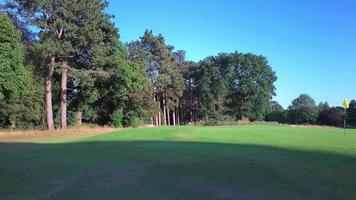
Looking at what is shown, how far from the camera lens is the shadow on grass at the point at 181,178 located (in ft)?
29.2

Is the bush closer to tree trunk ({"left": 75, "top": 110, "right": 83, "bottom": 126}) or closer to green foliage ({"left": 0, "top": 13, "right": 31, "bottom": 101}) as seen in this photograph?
tree trunk ({"left": 75, "top": 110, "right": 83, "bottom": 126})

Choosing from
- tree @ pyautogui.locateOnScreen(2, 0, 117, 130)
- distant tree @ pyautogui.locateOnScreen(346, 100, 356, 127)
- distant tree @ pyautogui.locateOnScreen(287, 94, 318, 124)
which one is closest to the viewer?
tree @ pyautogui.locateOnScreen(2, 0, 117, 130)

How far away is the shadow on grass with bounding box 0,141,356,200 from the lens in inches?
351

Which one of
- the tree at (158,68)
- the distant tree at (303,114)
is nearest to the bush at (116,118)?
the tree at (158,68)

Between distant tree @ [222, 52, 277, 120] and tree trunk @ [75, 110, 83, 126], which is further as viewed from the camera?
distant tree @ [222, 52, 277, 120]

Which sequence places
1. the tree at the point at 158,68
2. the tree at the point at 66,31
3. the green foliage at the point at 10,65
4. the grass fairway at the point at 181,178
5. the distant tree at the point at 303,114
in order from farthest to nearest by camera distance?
the distant tree at the point at 303,114
the tree at the point at 158,68
the tree at the point at 66,31
the green foliage at the point at 10,65
the grass fairway at the point at 181,178

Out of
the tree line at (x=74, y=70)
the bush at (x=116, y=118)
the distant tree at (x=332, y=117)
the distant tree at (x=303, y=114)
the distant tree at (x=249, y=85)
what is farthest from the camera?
the distant tree at (x=249, y=85)

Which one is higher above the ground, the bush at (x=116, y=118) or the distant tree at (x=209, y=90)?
the distant tree at (x=209, y=90)

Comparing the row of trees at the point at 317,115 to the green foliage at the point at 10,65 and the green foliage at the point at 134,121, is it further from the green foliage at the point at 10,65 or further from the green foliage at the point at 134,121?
the green foliage at the point at 10,65

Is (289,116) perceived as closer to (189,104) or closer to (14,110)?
(189,104)

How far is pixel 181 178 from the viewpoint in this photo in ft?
35.6

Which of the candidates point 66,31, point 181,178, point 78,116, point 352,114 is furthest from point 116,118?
point 352,114

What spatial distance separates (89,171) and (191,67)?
Answer: 9517 cm

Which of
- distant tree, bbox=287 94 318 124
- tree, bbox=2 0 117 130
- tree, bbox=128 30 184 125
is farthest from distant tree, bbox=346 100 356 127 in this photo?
tree, bbox=2 0 117 130
